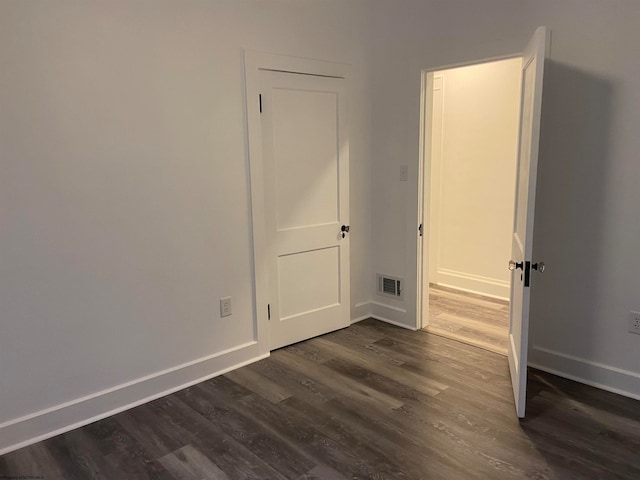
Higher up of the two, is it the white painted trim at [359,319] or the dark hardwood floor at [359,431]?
the white painted trim at [359,319]

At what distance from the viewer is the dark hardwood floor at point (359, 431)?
225 centimetres

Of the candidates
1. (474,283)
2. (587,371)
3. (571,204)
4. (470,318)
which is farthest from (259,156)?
(474,283)

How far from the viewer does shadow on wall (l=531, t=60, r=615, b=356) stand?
2797 mm

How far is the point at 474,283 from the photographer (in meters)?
4.98

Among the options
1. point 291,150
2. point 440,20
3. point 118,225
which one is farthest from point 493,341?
point 118,225

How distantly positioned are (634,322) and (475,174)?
2.36m

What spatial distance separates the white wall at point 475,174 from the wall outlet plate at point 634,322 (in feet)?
6.20

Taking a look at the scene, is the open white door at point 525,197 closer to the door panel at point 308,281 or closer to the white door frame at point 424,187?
the white door frame at point 424,187

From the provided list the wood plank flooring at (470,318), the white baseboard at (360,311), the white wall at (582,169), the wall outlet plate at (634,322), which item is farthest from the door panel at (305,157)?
the wall outlet plate at (634,322)

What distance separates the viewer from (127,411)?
9.12 ft

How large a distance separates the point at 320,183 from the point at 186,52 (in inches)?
52.6

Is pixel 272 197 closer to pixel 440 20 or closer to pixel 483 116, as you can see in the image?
pixel 440 20

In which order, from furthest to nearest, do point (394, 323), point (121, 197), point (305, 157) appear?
point (394, 323) < point (305, 157) < point (121, 197)

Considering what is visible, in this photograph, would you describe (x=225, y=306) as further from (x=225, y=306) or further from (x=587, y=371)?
(x=587, y=371)
